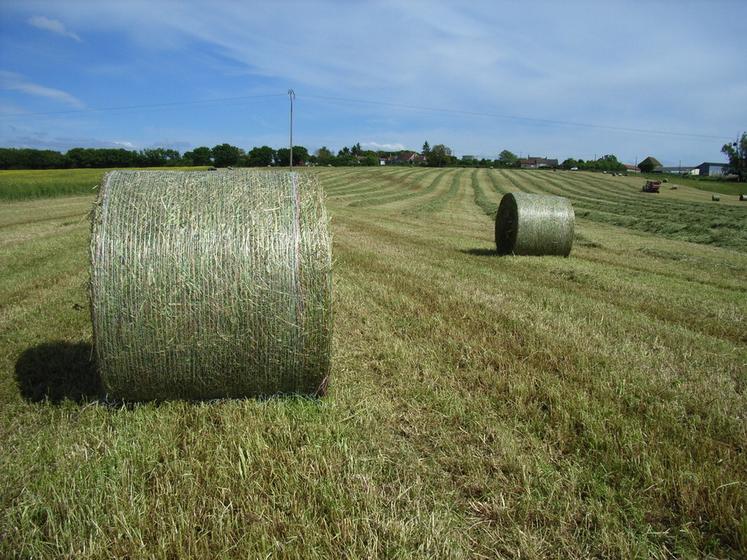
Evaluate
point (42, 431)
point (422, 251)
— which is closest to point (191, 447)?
point (42, 431)

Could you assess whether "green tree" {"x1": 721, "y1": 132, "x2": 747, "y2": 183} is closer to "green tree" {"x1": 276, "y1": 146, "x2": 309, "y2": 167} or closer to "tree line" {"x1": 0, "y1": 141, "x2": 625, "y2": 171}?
"tree line" {"x1": 0, "y1": 141, "x2": 625, "y2": 171}

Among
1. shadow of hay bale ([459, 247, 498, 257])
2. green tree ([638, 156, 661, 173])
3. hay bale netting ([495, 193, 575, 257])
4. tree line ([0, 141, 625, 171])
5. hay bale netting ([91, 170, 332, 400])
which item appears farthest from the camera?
green tree ([638, 156, 661, 173])

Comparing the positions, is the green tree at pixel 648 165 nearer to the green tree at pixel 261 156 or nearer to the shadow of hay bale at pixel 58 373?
the green tree at pixel 261 156

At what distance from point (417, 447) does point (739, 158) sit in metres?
100

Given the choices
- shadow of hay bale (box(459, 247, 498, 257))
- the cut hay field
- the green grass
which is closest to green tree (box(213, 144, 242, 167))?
the green grass

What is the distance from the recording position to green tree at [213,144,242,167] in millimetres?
77562

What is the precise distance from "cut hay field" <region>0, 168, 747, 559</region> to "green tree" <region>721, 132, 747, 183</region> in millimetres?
88795

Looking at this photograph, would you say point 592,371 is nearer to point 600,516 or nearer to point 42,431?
point 600,516

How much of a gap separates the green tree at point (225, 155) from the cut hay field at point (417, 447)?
7646 cm

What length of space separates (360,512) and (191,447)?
51.2 inches

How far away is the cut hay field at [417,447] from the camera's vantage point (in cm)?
248

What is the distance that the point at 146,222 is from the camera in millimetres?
3635

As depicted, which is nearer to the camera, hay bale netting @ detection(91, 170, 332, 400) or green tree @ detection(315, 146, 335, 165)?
hay bale netting @ detection(91, 170, 332, 400)

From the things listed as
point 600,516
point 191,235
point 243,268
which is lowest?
point 600,516
